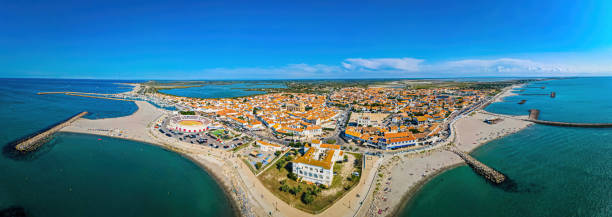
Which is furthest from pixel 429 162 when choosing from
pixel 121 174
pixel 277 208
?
pixel 121 174

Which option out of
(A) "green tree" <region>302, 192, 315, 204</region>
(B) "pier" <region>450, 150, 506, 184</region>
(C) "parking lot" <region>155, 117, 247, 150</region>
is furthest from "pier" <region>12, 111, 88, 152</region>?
(B) "pier" <region>450, 150, 506, 184</region>

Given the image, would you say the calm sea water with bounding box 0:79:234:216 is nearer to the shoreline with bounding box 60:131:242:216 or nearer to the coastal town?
the shoreline with bounding box 60:131:242:216

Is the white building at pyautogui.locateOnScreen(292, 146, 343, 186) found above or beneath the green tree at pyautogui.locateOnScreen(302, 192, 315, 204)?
above

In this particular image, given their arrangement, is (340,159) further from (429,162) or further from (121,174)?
(121,174)

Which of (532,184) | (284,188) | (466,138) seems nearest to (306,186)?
(284,188)

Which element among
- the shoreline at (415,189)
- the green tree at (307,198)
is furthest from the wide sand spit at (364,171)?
the green tree at (307,198)

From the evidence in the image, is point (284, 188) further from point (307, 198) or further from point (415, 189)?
point (415, 189)

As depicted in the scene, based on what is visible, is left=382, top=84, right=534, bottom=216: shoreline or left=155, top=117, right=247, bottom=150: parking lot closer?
left=382, top=84, right=534, bottom=216: shoreline
